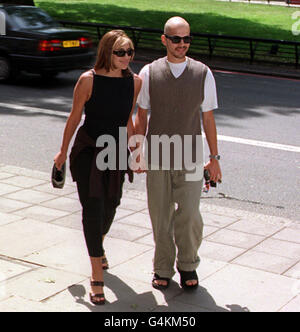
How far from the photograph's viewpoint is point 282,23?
31.4m

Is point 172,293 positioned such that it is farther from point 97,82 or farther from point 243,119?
point 243,119

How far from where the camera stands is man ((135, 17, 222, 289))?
4.85 metres

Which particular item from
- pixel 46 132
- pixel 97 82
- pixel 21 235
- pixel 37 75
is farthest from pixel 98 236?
pixel 37 75

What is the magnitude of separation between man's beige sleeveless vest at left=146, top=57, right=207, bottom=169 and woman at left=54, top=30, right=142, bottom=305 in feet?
0.53

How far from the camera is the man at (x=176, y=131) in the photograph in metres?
4.85

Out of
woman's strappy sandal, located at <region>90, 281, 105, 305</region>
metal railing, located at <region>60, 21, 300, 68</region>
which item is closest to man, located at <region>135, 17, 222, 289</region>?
woman's strappy sandal, located at <region>90, 281, 105, 305</region>

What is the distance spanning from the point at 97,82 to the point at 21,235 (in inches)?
76.7

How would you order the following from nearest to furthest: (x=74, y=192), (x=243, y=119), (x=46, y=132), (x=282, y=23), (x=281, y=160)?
(x=74, y=192) < (x=281, y=160) < (x=46, y=132) < (x=243, y=119) < (x=282, y=23)

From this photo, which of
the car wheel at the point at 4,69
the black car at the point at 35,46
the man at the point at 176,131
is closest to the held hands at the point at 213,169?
the man at the point at 176,131

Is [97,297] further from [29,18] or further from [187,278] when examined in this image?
[29,18]

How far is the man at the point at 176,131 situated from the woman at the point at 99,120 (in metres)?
0.17

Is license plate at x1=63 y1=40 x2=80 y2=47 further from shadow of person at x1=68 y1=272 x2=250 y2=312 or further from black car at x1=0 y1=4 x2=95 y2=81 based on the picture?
shadow of person at x1=68 y1=272 x2=250 y2=312

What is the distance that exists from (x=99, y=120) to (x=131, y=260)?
1.33 m

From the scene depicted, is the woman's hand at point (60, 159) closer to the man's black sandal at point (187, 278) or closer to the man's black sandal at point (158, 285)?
the man's black sandal at point (158, 285)
